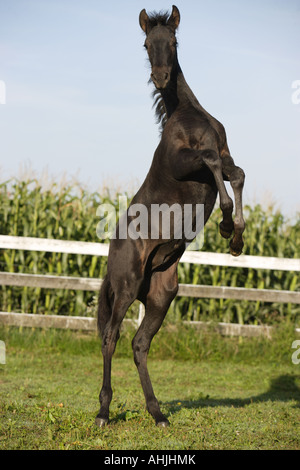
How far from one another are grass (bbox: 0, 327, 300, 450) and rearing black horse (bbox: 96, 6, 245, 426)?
1.28 ft

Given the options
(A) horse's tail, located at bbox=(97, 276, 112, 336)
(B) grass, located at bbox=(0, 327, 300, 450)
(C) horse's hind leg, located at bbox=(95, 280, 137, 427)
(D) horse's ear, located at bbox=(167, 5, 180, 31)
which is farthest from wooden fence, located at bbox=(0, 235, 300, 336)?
(D) horse's ear, located at bbox=(167, 5, 180, 31)

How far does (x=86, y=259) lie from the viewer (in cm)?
1155

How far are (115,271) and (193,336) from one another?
Answer: 15.8ft

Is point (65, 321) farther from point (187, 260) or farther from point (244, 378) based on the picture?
point (244, 378)

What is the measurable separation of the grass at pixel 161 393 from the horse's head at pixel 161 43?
280 cm

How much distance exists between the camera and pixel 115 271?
5117 mm

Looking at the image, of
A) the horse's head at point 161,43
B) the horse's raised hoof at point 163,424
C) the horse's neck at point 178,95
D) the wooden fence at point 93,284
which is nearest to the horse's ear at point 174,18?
the horse's head at point 161,43

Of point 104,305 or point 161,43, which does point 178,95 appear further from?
point 104,305

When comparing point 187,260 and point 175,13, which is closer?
point 175,13

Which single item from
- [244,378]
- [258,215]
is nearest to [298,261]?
[258,215]

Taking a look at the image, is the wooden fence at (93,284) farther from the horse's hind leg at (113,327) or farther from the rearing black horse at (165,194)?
the horse's hind leg at (113,327)

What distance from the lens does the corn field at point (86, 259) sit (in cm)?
1109

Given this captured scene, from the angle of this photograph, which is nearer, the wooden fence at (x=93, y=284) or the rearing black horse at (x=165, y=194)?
the rearing black horse at (x=165, y=194)

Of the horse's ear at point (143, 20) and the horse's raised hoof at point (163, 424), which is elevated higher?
the horse's ear at point (143, 20)
